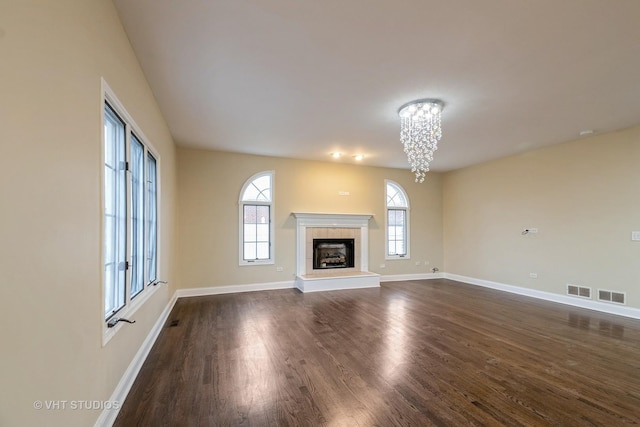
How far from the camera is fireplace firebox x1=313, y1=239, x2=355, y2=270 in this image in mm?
6457

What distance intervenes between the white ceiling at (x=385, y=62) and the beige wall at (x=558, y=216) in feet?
2.21

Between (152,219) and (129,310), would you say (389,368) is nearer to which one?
(129,310)

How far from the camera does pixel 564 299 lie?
498 centimetres

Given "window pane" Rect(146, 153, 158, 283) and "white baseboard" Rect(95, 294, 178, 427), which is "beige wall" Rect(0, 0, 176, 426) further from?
"window pane" Rect(146, 153, 158, 283)

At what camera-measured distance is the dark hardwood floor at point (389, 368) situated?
2.00 metres

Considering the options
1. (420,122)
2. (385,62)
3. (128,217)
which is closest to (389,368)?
(128,217)

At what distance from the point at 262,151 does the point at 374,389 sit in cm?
465

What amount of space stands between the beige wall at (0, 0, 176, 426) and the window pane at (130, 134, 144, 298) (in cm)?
87

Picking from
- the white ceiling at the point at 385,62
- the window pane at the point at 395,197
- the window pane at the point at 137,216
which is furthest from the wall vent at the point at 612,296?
the window pane at the point at 137,216

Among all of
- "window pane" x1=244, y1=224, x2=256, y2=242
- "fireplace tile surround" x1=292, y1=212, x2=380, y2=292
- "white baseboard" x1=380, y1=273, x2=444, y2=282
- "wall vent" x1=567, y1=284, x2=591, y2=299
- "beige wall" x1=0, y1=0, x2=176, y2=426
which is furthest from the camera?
"white baseboard" x1=380, y1=273, x2=444, y2=282

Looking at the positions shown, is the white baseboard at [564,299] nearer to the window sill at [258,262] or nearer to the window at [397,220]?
the window at [397,220]

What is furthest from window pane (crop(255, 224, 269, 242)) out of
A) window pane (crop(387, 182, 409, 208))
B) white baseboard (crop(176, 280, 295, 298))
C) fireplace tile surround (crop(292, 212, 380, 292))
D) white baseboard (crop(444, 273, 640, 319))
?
white baseboard (crop(444, 273, 640, 319))

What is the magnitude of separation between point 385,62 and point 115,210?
2688mm

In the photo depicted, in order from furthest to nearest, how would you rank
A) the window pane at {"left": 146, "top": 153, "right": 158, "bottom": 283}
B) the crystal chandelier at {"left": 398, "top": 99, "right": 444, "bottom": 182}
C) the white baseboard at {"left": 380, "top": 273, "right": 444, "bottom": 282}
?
the white baseboard at {"left": 380, "top": 273, "right": 444, "bottom": 282}, the crystal chandelier at {"left": 398, "top": 99, "right": 444, "bottom": 182}, the window pane at {"left": 146, "top": 153, "right": 158, "bottom": 283}
